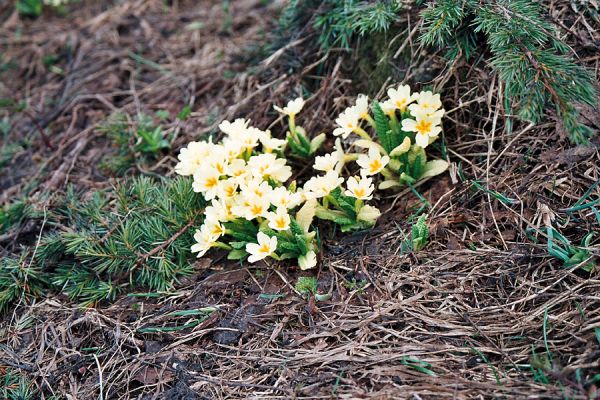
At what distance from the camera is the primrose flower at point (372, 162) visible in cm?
235

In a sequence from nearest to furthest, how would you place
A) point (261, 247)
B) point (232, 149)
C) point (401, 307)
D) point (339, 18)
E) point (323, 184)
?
point (401, 307), point (261, 247), point (323, 184), point (232, 149), point (339, 18)

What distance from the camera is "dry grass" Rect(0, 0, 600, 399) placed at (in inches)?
73.3

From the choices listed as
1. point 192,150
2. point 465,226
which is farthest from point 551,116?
point 192,150

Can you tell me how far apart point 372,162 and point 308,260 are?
481 mm

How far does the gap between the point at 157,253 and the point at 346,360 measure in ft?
3.10

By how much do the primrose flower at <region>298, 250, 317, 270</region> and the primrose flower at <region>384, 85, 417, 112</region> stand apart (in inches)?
28.2

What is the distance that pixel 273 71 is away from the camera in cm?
305

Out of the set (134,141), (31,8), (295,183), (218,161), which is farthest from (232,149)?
(31,8)

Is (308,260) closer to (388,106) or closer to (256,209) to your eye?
(256,209)

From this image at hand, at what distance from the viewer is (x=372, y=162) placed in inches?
93.6

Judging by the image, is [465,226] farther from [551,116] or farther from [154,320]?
[154,320]

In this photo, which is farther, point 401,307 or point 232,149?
point 232,149

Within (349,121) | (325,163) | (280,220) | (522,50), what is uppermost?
(522,50)

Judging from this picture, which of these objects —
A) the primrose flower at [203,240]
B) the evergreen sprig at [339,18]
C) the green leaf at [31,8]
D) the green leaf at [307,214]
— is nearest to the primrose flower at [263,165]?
the green leaf at [307,214]
